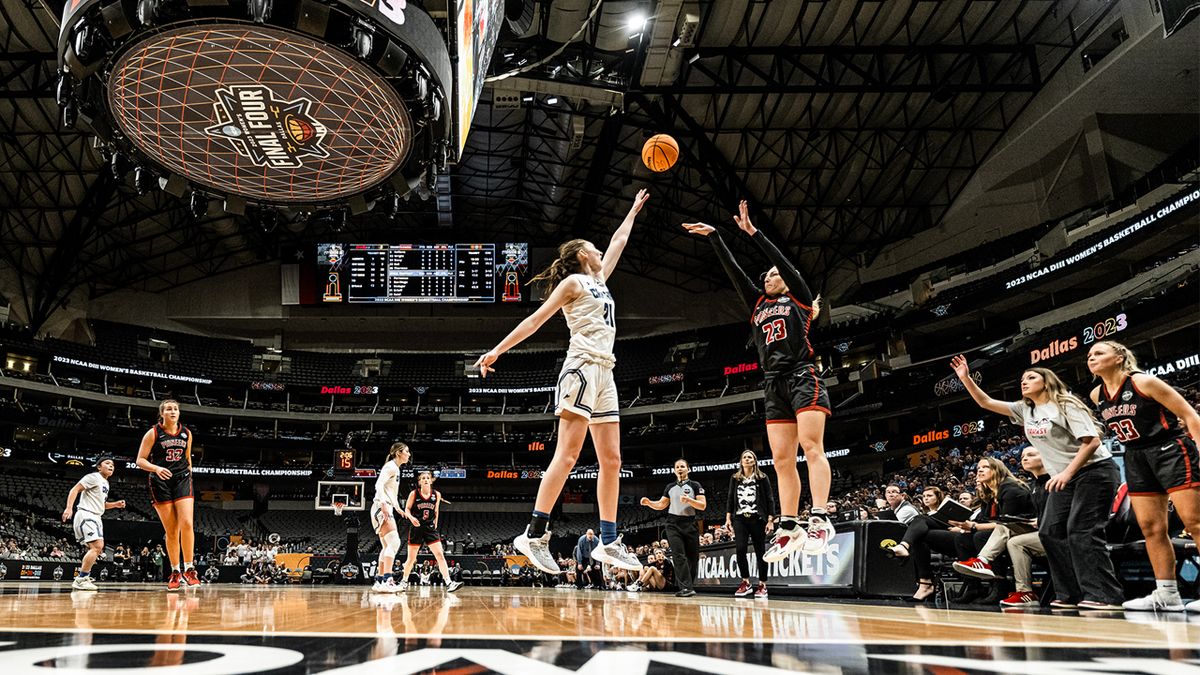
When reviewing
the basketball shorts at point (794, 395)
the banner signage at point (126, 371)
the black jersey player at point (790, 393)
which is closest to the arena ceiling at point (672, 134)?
the banner signage at point (126, 371)

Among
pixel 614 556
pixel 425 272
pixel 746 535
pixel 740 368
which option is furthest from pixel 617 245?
pixel 740 368

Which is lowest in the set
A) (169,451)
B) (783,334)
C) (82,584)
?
(82,584)

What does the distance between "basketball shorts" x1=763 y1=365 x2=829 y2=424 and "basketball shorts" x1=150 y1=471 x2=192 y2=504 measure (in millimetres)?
5912

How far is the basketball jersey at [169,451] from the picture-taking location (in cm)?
739

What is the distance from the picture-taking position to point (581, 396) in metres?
4.20

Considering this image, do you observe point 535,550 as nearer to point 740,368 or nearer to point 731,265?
point 731,265

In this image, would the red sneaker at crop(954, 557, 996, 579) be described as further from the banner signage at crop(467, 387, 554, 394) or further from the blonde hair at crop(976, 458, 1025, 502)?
the banner signage at crop(467, 387, 554, 394)

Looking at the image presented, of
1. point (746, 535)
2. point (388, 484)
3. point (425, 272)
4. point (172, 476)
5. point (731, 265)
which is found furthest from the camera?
point (425, 272)

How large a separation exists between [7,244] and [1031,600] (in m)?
33.2

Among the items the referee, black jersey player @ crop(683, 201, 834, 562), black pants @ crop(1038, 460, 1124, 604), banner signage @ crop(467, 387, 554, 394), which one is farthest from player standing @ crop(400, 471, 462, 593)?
banner signage @ crop(467, 387, 554, 394)

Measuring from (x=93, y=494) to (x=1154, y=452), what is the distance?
36.5ft

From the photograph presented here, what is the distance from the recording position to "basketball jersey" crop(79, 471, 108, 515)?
9609 mm

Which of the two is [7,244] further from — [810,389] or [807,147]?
[810,389]

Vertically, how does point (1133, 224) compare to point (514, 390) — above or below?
above
